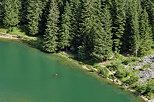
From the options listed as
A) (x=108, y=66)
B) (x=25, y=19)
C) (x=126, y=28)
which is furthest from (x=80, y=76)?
(x=25, y=19)

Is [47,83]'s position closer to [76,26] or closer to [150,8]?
[76,26]

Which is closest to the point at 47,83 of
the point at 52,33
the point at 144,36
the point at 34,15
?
the point at 52,33

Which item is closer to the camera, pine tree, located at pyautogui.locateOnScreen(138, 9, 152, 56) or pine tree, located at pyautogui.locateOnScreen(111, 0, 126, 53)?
pine tree, located at pyautogui.locateOnScreen(138, 9, 152, 56)

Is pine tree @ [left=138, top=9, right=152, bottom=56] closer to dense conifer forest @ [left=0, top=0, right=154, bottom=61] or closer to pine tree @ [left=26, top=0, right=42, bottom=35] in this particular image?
dense conifer forest @ [left=0, top=0, right=154, bottom=61]

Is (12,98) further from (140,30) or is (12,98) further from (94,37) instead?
(140,30)

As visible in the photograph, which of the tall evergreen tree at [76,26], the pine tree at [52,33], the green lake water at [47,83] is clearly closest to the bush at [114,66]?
the green lake water at [47,83]

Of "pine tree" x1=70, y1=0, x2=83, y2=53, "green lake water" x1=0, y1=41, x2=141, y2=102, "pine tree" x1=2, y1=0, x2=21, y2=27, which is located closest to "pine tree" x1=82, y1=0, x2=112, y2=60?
"pine tree" x1=70, y1=0, x2=83, y2=53
